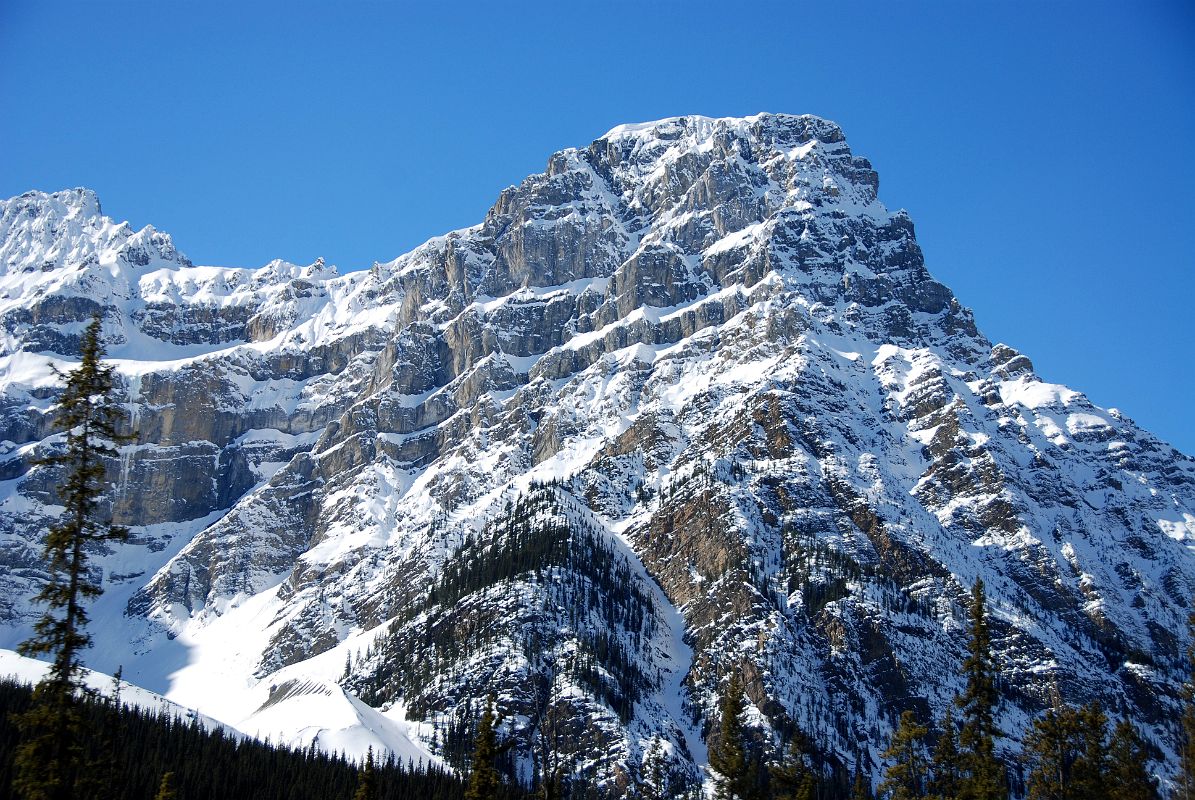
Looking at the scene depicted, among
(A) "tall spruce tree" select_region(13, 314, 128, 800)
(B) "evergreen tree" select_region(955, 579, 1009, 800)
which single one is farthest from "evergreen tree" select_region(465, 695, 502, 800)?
(A) "tall spruce tree" select_region(13, 314, 128, 800)

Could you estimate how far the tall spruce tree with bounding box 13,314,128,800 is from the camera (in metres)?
40.7

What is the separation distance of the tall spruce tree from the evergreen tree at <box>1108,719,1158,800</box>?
5246 cm

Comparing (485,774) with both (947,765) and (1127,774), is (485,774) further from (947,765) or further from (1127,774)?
(1127,774)

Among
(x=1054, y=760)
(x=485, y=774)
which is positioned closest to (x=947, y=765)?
(x=1054, y=760)

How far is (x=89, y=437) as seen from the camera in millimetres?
42781

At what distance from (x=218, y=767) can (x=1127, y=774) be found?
306 ft

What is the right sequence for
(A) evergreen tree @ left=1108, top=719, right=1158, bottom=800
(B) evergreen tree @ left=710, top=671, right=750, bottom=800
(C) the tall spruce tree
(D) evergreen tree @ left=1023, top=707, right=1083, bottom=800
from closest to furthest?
(C) the tall spruce tree < (D) evergreen tree @ left=1023, top=707, right=1083, bottom=800 < (A) evergreen tree @ left=1108, top=719, right=1158, bottom=800 < (B) evergreen tree @ left=710, top=671, right=750, bottom=800

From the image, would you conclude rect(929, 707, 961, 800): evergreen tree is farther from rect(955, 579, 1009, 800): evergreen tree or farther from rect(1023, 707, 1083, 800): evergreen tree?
rect(955, 579, 1009, 800): evergreen tree

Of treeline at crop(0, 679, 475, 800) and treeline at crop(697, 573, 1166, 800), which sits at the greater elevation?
treeline at crop(0, 679, 475, 800)

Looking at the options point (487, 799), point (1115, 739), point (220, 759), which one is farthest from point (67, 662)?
point (220, 759)

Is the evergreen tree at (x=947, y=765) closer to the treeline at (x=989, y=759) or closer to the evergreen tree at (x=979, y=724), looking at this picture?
the treeline at (x=989, y=759)

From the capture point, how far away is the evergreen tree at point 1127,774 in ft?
217

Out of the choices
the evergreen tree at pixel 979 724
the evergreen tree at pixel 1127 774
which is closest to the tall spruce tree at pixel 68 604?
the evergreen tree at pixel 979 724

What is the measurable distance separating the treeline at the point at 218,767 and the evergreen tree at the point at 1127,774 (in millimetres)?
63148
